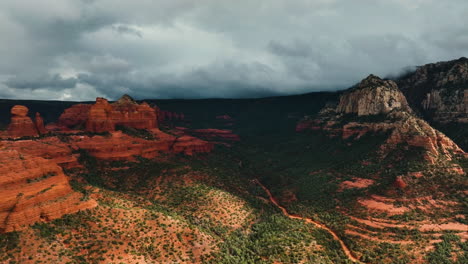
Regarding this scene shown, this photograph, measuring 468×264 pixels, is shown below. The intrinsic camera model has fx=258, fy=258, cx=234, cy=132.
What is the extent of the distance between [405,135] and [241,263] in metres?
88.4

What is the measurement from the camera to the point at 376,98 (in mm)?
132875

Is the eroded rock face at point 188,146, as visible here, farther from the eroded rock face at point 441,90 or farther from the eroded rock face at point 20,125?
the eroded rock face at point 441,90

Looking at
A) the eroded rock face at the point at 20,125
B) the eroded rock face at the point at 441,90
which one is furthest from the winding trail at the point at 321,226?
the eroded rock face at the point at 441,90

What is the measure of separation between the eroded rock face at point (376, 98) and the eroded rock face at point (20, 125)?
155538mm

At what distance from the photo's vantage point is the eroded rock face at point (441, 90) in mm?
126606

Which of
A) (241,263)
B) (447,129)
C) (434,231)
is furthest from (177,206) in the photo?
(447,129)

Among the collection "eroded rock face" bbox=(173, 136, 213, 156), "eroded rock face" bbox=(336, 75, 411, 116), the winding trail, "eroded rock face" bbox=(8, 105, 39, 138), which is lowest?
the winding trail

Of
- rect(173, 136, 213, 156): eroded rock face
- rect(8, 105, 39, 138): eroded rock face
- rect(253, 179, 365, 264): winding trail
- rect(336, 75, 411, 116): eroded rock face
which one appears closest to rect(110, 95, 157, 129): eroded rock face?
rect(173, 136, 213, 156): eroded rock face

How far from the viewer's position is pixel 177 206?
7706cm

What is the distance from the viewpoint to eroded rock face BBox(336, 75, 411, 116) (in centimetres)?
12988

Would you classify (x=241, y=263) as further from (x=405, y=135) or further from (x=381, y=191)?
(x=405, y=135)

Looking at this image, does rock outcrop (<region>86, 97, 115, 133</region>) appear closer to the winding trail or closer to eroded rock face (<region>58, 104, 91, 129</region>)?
eroded rock face (<region>58, 104, 91, 129</region>)

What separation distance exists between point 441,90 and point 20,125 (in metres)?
200

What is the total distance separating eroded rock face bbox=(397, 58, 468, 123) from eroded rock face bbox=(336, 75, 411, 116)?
1902 centimetres
